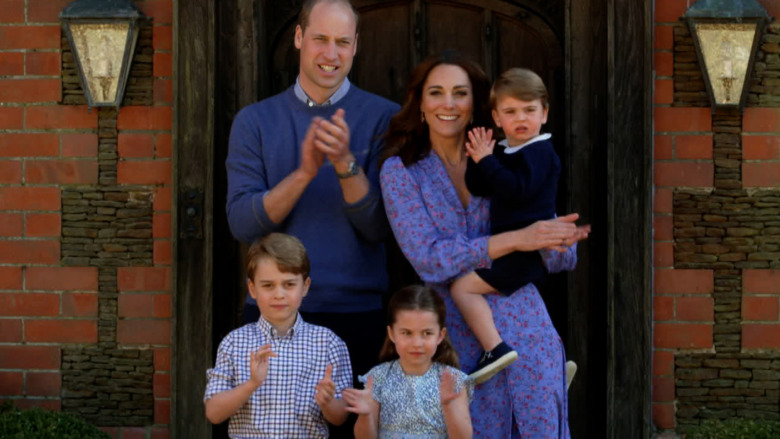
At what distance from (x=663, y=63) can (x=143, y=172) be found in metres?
2.11

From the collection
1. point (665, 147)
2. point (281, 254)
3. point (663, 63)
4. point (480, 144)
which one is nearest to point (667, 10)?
point (663, 63)

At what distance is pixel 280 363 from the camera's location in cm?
334

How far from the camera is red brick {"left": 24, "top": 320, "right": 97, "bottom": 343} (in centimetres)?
450

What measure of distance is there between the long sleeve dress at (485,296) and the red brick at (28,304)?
174cm

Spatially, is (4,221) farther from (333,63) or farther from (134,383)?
(333,63)

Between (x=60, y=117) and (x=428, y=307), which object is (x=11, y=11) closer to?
(x=60, y=117)

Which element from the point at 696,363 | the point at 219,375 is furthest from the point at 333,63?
the point at 696,363

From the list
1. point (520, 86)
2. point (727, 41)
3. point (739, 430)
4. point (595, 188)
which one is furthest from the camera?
point (595, 188)

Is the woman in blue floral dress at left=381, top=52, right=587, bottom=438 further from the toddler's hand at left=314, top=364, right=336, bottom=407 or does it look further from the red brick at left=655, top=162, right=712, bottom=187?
the red brick at left=655, top=162, right=712, bottom=187

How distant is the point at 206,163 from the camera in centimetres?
443

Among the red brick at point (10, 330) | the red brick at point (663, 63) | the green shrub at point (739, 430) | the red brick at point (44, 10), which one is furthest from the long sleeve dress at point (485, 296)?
the red brick at point (10, 330)

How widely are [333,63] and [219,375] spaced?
1063mm

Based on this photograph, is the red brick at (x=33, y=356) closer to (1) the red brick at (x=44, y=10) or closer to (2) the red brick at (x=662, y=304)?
(1) the red brick at (x=44, y=10)

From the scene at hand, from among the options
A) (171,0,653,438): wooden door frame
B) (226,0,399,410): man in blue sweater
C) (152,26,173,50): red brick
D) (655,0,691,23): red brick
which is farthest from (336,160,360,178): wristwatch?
(655,0,691,23): red brick
